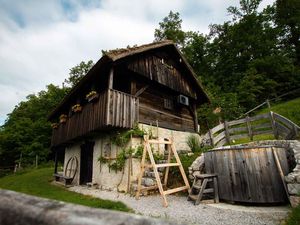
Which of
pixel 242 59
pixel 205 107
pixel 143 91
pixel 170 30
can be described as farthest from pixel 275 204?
pixel 170 30

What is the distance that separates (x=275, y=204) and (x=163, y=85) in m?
8.56

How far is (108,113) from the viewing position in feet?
29.5

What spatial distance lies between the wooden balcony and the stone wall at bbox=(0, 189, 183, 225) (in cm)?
832

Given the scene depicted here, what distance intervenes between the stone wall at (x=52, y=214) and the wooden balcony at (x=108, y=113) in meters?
8.32

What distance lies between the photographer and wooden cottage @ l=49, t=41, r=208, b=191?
9453 mm

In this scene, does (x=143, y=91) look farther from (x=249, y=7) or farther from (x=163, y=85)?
(x=249, y=7)

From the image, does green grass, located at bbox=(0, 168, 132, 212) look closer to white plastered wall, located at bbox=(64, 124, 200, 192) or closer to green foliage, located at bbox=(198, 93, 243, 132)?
white plastered wall, located at bbox=(64, 124, 200, 192)

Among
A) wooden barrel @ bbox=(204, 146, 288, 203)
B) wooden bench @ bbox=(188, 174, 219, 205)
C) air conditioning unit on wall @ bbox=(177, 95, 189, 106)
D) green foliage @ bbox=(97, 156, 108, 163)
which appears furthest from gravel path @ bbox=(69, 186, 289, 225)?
air conditioning unit on wall @ bbox=(177, 95, 189, 106)

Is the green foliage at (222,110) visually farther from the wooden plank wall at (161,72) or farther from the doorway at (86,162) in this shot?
the doorway at (86,162)

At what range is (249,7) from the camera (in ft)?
99.3

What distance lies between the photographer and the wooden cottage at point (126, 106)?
945 cm

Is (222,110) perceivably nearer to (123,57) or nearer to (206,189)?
(123,57)

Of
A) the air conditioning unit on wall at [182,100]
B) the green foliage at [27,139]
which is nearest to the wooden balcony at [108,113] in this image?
the air conditioning unit on wall at [182,100]

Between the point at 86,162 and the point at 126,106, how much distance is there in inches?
212
